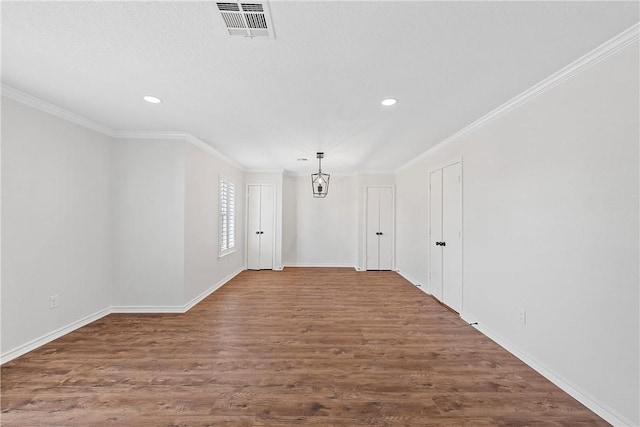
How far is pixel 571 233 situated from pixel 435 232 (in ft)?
7.66

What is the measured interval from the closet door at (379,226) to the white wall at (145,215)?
14.1ft

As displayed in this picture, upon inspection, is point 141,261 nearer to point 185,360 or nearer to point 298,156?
point 185,360

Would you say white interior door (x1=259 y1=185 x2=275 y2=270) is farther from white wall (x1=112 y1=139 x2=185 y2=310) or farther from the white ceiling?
the white ceiling

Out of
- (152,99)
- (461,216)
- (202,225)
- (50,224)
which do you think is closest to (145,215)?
(202,225)

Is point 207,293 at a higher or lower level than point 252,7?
lower

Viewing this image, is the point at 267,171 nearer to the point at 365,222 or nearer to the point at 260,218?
the point at 260,218

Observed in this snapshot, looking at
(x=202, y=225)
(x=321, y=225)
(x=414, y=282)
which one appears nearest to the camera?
(x=202, y=225)

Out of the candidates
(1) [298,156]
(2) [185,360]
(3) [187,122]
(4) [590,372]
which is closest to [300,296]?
(2) [185,360]

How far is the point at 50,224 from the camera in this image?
2775mm

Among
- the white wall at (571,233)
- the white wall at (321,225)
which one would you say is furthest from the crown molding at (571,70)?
the white wall at (321,225)

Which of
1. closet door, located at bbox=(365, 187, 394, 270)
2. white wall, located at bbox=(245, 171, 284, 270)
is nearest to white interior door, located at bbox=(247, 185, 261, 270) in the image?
white wall, located at bbox=(245, 171, 284, 270)

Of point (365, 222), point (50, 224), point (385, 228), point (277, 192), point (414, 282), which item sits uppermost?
point (277, 192)

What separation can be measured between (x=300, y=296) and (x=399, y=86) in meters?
3.47

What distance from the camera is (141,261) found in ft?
11.8
